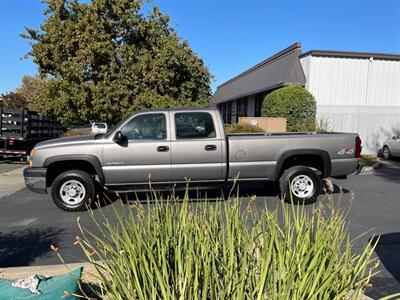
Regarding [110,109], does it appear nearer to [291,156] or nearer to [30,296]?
[291,156]

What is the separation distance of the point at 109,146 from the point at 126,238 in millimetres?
5304

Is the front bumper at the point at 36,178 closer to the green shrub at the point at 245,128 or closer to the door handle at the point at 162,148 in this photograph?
the door handle at the point at 162,148

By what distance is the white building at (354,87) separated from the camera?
17703 mm

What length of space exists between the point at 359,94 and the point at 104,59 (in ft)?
37.6

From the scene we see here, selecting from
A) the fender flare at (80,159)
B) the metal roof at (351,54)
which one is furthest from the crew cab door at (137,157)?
the metal roof at (351,54)

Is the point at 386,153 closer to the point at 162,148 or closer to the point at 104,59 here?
the point at 104,59

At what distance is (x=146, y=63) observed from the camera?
1591 centimetres

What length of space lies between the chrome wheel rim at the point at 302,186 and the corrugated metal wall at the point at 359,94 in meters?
10.4

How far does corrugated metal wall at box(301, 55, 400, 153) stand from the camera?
17719 millimetres

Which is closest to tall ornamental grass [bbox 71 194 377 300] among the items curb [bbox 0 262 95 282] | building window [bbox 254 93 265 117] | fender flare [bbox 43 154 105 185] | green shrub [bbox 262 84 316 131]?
curb [bbox 0 262 95 282]

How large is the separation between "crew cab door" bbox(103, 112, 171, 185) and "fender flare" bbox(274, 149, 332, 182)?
2.13 metres

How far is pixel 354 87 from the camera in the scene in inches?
712

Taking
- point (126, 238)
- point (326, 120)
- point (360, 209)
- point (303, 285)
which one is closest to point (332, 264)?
point (303, 285)

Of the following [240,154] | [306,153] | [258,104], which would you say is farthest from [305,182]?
[258,104]
